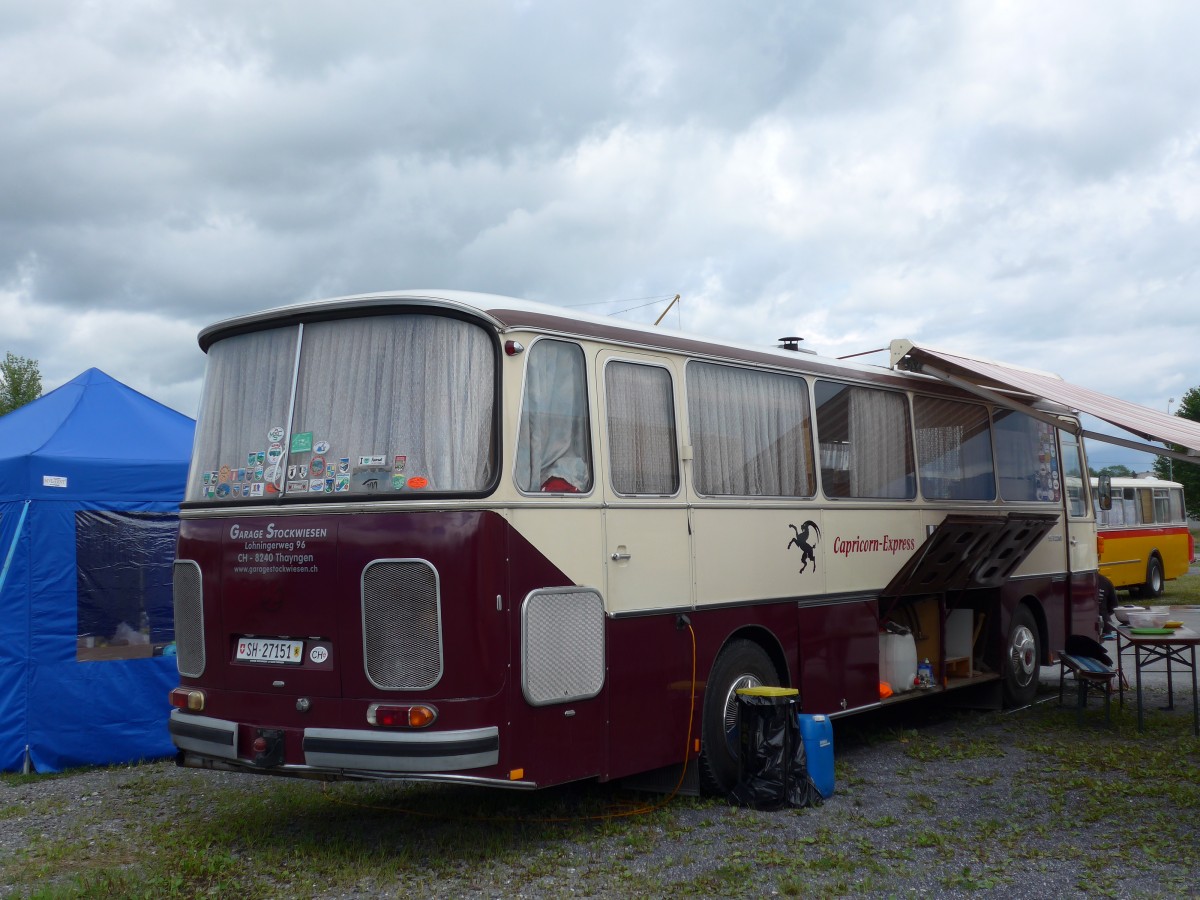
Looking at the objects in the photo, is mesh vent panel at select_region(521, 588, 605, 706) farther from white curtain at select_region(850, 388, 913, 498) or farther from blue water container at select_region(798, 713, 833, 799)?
white curtain at select_region(850, 388, 913, 498)

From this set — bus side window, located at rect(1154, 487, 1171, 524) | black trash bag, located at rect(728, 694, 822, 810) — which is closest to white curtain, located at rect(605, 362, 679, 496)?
black trash bag, located at rect(728, 694, 822, 810)

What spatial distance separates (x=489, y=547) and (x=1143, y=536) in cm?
2259

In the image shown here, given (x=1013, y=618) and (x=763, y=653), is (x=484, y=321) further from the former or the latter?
(x=1013, y=618)

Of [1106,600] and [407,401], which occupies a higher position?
[407,401]

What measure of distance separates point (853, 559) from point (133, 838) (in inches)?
211

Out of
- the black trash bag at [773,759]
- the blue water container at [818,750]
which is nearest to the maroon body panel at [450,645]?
the black trash bag at [773,759]

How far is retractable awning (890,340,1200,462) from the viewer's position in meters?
9.48

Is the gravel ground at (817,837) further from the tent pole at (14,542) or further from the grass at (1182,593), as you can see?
the grass at (1182,593)

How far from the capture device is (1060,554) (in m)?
12.4

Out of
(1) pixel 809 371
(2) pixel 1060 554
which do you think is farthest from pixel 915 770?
(2) pixel 1060 554

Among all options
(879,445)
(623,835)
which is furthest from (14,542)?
(879,445)

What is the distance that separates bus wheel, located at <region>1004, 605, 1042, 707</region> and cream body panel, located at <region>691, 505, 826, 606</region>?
3511mm

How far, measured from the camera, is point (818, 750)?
786 centimetres

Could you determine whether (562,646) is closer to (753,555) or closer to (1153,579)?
(753,555)
